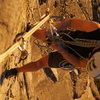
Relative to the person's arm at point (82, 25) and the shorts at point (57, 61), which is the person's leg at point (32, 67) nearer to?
the shorts at point (57, 61)

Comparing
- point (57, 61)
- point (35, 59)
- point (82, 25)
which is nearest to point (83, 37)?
point (82, 25)

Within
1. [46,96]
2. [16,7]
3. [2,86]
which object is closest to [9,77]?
[2,86]

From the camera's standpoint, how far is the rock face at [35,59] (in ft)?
10.5

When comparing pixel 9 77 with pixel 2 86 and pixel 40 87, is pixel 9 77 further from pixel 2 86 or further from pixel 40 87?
pixel 40 87

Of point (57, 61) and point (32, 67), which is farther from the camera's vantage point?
point (32, 67)

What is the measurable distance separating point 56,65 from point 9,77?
0.61 m

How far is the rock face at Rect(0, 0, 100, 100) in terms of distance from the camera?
10.5 ft

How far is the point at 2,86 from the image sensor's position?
122 inches

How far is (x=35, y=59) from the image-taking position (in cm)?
433

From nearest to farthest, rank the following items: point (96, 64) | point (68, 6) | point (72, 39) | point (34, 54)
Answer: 1. point (96, 64)
2. point (72, 39)
3. point (34, 54)
4. point (68, 6)

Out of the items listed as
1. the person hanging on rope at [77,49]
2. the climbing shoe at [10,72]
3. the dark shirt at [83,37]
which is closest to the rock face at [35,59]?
the climbing shoe at [10,72]

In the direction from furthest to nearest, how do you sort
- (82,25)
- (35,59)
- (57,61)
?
1. (35,59)
2. (57,61)
3. (82,25)

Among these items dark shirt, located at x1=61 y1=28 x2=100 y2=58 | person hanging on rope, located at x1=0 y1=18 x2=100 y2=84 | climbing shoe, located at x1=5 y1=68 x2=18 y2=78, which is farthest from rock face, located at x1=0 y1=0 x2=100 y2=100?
dark shirt, located at x1=61 y1=28 x2=100 y2=58

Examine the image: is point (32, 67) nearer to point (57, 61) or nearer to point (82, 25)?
point (57, 61)
